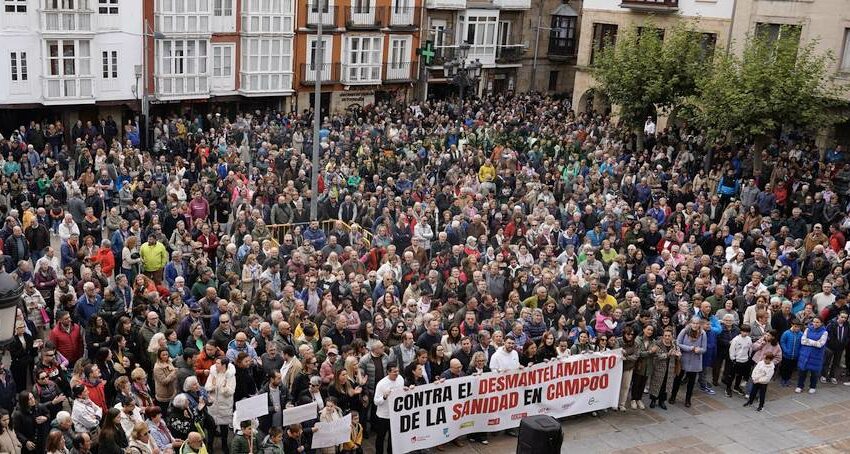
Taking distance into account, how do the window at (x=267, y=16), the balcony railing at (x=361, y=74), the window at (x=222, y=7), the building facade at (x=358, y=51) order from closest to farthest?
the window at (x=222, y=7), the window at (x=267, y=16), the building facade at (x=358, y=51), the balcony railing at (x=361, y=74)

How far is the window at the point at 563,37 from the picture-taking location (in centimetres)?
5216

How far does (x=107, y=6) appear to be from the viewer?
3550cm

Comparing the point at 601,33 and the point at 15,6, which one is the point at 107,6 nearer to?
the point at 15,6

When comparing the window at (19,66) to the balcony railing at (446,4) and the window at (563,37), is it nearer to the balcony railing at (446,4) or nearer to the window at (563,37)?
the balcony railing at (446,4)

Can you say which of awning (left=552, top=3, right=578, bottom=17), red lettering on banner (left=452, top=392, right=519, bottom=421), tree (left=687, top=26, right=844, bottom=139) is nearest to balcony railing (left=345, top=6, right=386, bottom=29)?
awning (left=552, top=3, right=578, bottom=17)

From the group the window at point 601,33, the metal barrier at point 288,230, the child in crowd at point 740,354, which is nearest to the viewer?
the child in crowd at point 740,354

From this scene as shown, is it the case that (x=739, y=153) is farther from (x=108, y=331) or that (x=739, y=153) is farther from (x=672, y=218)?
(x=108, y=331)

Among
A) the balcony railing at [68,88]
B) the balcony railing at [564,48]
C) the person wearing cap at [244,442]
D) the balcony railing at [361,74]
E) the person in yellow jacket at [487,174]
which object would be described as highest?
the balcony railing at [564,48]

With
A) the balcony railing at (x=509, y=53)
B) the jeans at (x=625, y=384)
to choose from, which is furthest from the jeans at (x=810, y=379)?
the balcony railing at (x=509, y=53)

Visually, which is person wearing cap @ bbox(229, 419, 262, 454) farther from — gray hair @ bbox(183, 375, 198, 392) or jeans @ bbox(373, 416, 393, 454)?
jeans @ bbox(373, 416, 393, 454)

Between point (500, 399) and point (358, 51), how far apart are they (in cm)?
3191

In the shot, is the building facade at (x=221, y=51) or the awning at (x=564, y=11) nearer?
the building facade at (x=221, y=51)

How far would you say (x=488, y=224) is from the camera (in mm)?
22281

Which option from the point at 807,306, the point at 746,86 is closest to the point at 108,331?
the point at 807,306
